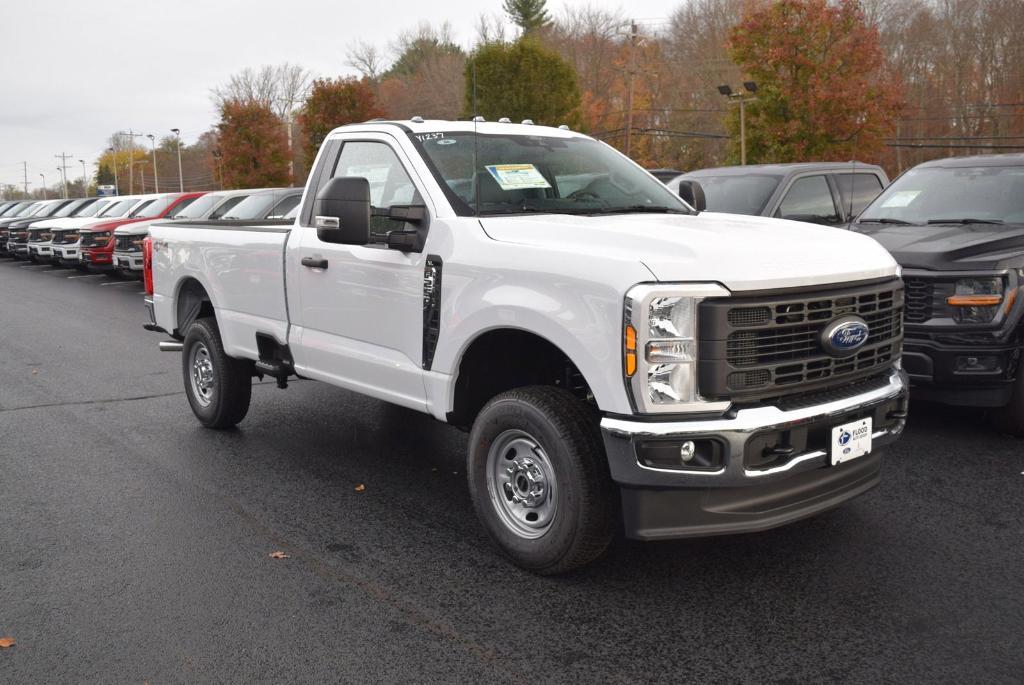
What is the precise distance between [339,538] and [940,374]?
407 centimetres

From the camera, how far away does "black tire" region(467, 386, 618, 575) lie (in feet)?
13.1

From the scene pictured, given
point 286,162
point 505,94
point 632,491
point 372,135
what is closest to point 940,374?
point 632,491

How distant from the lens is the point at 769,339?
3.86 metres

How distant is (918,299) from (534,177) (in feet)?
9.85

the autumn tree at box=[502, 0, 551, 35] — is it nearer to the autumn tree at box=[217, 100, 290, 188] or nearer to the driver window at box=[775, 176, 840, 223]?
the autumn tree at box=[217, 100, 290, 188]

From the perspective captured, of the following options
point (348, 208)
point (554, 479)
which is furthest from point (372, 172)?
point (554, 479)

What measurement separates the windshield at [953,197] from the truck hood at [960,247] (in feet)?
1.22

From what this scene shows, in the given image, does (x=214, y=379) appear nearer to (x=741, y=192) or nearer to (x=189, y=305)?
(x=189, y=305)

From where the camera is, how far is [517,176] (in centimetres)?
506

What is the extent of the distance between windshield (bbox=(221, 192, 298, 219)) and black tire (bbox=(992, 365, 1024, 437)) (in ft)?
40.5

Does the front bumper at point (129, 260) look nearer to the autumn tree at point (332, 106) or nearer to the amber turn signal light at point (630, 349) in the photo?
the autumn tree at point (332, 106)

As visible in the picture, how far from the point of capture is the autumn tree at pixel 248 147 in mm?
39375

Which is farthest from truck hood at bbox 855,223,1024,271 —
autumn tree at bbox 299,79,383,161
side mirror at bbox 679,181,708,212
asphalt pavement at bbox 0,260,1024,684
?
autumn tree at bbox 299,79,383,161

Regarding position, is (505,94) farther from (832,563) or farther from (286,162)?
(832,563)
